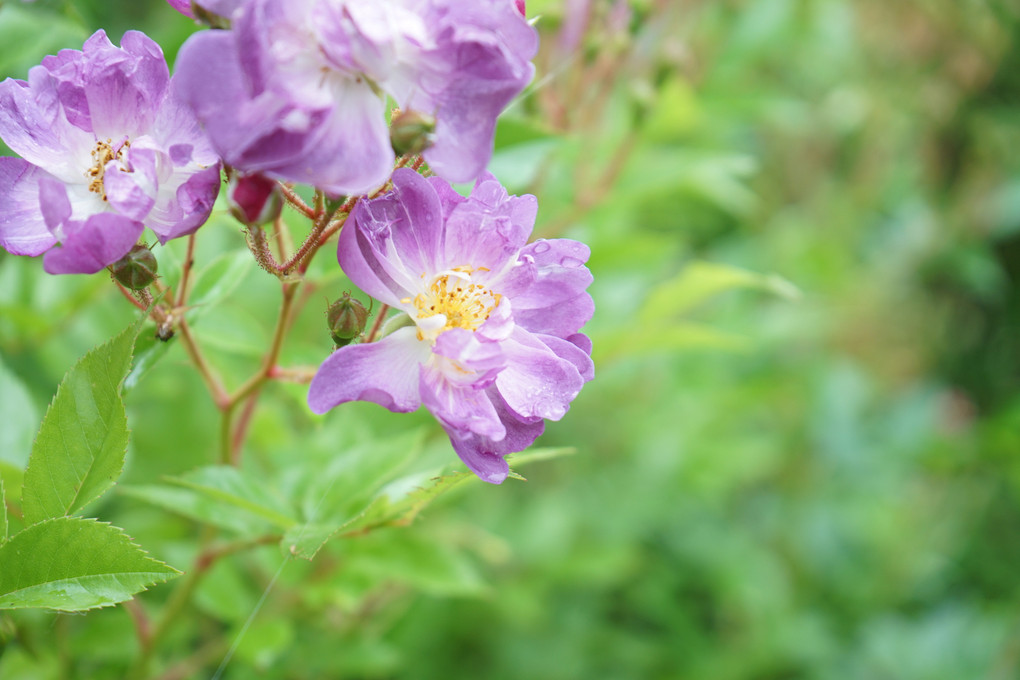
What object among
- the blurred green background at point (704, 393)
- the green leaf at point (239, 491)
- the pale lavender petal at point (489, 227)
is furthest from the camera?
the blurred green background at point (704, 393)

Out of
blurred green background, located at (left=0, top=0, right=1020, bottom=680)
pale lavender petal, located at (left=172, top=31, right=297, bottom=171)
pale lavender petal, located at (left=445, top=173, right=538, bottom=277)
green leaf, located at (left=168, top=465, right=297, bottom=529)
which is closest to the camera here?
pale lavender petal, located at (left=172, top=31, right=297, bottom=171)

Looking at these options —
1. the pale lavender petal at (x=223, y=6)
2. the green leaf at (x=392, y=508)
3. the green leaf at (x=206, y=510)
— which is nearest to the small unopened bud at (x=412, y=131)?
the pale lavender petal at (x=223, y=6)

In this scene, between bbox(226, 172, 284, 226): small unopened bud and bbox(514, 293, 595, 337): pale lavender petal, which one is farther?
bbox(514, 293, 595, 337): pale lavender petal

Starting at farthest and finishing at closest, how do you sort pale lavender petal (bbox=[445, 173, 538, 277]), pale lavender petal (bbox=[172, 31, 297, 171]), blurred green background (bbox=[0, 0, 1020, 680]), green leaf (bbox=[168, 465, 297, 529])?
1. blurred green background (bbox=[0, 0, 1020, 680])
2. green leaf (bbox=[168, 465, 297, 529])
3. pale lavender petal (bbox=[445, 173, 538, 277])
4. pale lavender petal (bbox=[172, 31, 297, 171])

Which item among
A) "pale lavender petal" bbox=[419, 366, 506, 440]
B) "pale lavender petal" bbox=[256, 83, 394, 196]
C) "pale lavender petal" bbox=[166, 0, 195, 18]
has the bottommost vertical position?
"pale lavender petal" bbox=[419, 366, 506, 440]

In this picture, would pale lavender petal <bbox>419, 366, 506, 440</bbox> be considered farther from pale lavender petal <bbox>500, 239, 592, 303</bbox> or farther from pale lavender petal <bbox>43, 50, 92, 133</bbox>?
pale lavender petal <bbox>43, 50, 92, 133</bbox>

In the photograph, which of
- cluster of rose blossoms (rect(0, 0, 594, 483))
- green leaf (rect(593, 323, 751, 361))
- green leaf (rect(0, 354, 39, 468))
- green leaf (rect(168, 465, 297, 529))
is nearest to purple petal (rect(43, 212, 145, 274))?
cluster of rose blossoms (rect(0, 0, 594, 483))

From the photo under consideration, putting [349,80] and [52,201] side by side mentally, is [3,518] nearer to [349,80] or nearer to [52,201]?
[52,201]

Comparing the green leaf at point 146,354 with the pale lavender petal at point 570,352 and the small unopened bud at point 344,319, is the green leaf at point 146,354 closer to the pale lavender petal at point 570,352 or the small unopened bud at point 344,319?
the small unopened bud at point 344,319
